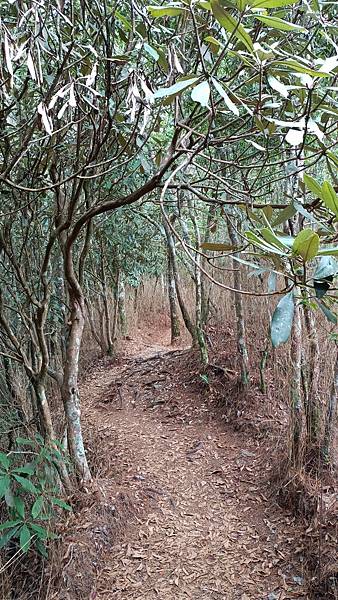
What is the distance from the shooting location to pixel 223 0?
0.78 m

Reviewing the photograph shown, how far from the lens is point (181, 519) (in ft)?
7.70

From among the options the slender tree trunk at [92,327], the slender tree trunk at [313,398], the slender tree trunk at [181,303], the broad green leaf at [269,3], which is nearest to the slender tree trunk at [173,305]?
the slender tree trunk at [181,303]

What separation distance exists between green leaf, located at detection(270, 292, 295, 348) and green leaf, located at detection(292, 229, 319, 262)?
92 mm

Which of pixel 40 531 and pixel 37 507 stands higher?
pixel 37 507

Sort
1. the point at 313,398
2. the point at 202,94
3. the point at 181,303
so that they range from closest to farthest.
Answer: the point at 202,94, the point at 313,398, the point at 181,303

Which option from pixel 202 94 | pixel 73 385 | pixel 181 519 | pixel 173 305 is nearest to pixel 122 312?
pixel 173 305

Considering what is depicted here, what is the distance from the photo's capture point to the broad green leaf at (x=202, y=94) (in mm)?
749

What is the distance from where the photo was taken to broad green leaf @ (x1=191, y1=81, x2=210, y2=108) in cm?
75

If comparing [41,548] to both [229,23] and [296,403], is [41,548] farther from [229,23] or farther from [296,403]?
[229,23]

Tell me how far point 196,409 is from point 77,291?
1784 mm

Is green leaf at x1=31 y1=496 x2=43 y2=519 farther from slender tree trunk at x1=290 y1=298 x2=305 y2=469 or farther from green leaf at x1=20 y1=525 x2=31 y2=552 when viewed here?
slender tree trunk at x1=290 y1=298 x2=305 y2=469

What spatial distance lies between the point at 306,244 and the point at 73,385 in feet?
6.24

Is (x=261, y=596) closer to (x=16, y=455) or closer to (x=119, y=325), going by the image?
(x=16, y=455)

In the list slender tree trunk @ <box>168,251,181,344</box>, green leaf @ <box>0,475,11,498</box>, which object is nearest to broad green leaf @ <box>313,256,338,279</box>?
green leaf @ <box>0,475,11,498</box>
